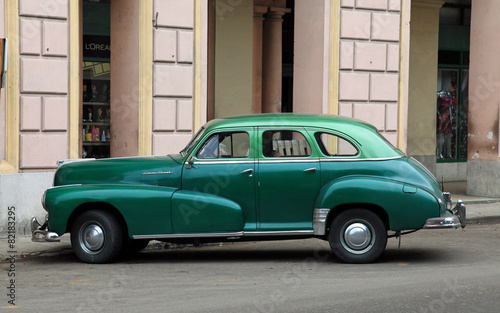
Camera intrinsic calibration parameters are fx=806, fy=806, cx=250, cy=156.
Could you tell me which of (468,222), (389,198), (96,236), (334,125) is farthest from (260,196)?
(468,222)

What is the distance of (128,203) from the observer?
9.02 metres

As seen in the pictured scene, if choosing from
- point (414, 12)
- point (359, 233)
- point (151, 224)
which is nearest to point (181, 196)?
point (151, 224)

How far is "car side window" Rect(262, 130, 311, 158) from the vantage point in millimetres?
9172

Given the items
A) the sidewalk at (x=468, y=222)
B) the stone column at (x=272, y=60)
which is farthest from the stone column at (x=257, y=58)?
the sidewalk at (x=468, y=222)

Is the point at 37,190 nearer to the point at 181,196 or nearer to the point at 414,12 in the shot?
the point at 181,196

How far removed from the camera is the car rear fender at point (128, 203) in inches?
355

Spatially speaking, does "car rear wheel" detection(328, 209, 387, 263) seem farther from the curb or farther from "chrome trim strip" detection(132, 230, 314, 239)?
the curb

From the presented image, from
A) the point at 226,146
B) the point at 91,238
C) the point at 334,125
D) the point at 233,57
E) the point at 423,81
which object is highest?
the point at 233,57

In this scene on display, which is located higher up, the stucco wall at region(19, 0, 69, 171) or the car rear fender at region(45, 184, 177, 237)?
the stucco wall at region(19, 0, 69, 171)

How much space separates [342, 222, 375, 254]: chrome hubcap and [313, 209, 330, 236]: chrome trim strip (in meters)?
0.24

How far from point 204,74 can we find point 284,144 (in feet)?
15.5

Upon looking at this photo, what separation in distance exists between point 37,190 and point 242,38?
7850 mm

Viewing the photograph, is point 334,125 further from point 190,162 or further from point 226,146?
point 190,162

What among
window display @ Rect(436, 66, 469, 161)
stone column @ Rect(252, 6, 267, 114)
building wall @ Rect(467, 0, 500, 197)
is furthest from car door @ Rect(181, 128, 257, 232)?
window display @ Rect(436, 66, 469, 161)
